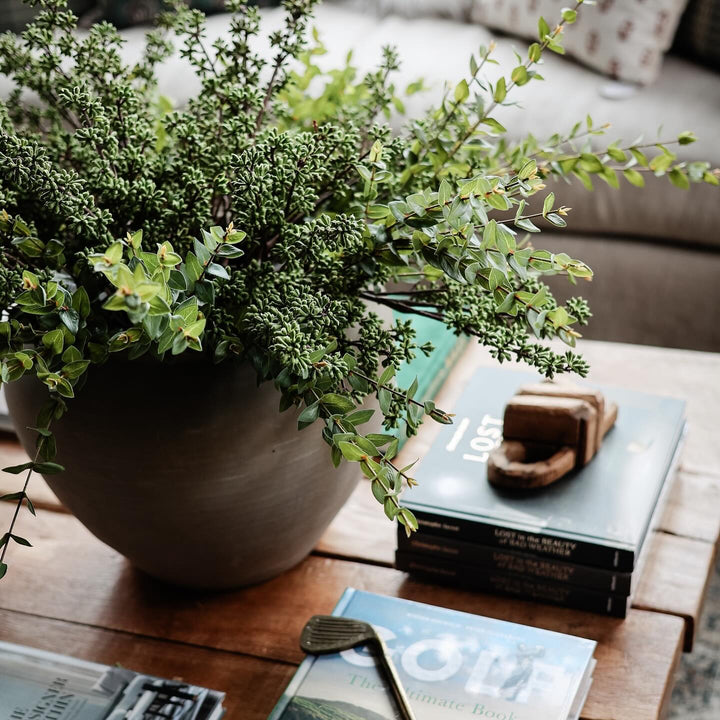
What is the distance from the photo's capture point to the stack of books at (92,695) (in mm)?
653

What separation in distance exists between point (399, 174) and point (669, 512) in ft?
1.36

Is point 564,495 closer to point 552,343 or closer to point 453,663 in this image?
point 453,663

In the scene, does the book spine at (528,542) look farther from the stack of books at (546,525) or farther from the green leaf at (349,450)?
the green leaf at (349,450)

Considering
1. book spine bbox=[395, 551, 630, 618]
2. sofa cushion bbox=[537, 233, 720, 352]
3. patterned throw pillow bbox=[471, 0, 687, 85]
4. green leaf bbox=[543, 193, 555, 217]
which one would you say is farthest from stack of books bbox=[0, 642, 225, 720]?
patterned throw pillow bbox=[471, 0, 687, 85]

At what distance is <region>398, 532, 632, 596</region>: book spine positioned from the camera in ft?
2.44

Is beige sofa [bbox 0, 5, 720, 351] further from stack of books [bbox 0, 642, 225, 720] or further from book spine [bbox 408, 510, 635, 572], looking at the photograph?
stack of books [bbox 0, 642, 225, 720]

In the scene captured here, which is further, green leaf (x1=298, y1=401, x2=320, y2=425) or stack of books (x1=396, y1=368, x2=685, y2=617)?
stack of books (x1=396, y1=368, x2=685, y2=617)

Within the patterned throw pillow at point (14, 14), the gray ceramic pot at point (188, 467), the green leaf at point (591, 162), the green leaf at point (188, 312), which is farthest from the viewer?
the patterned throw pillow at point (14, 14)

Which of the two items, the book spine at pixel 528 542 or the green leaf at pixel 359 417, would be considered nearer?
the green leaf at pixel 359 417

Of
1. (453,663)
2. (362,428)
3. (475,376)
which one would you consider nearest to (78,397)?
(362,428)

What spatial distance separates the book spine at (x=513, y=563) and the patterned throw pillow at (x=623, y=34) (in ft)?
5.00

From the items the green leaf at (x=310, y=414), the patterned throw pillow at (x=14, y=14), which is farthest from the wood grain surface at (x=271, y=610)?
the patterned throw pillow at (x=14, y=14)

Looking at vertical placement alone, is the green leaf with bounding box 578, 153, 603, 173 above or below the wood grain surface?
above

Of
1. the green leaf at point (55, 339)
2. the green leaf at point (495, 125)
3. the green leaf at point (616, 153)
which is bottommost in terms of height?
the green leaf at point (55, 339)
